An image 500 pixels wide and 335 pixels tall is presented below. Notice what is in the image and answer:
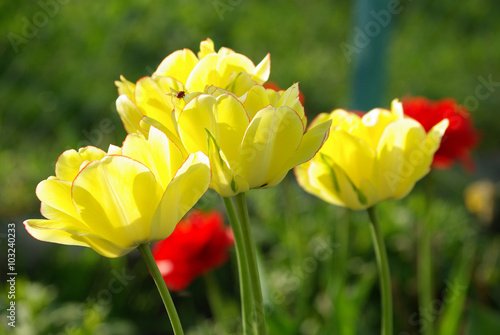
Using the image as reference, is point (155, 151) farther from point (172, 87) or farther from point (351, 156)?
point (351, 156)

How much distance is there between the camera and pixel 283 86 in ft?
7.63

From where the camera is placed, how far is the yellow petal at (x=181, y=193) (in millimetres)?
291

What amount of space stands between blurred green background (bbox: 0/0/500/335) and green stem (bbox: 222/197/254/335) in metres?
0.34

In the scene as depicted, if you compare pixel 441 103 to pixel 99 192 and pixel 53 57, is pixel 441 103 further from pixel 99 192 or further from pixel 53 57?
pixel 53 57

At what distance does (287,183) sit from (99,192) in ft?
2.43

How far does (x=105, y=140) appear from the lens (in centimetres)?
184

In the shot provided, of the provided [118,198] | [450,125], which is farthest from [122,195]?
[450,125]

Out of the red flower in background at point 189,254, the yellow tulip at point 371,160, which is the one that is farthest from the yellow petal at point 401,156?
the red flower in background at point 189,254

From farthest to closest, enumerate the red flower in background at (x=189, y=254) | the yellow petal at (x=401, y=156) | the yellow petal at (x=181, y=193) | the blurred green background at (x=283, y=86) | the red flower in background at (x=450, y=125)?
the blurred green background at (x=283, y=86) < the red flower in background at (x=189, y=254) < the red flower in background at (x=450, y=125) < the yellow petal at (x=401, y=156) < the yellow petal at (x=181, y=193)

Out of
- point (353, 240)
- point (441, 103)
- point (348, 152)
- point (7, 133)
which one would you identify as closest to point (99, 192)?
point (348, 152)

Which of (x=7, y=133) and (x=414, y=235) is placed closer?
(x=414, y=235)

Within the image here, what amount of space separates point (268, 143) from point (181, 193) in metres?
0.05

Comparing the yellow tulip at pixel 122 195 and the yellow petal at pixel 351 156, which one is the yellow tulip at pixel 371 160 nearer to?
the yellow petal at pixel 351 156

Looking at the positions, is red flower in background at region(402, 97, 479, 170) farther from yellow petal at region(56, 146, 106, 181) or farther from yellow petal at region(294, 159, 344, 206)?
yellow petal at region(56, 146, 106, 181)
